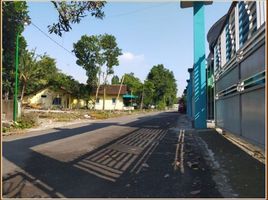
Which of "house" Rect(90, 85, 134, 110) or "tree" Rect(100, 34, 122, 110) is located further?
"house" Rect(90, 85, 134, 110)

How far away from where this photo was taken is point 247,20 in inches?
335

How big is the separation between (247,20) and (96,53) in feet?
164

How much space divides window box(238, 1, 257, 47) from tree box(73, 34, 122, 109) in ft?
153

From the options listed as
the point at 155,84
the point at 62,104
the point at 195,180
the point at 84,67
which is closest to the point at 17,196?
the point at 195,180

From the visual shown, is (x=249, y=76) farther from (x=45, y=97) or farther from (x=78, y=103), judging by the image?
(x=78, y=103)

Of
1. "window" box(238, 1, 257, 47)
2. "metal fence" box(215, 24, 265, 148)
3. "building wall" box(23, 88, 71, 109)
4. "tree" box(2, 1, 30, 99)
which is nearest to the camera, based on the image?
"metal fence" box(215, 24, 265, 148)

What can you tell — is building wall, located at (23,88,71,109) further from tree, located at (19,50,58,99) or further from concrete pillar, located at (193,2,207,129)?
concrete pillar, located at (193,2,207,129)

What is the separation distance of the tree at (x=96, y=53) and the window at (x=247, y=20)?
153 ft

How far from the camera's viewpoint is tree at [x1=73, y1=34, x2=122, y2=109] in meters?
55.8

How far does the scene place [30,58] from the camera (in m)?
47.2

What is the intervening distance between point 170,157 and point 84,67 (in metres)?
50.0

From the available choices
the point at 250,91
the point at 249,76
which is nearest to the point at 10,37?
the point at 249,76

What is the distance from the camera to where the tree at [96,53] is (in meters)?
55.8

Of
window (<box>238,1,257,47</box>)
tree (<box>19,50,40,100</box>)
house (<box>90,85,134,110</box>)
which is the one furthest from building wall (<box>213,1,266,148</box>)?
house (<box>90,85,134,110</box>)
